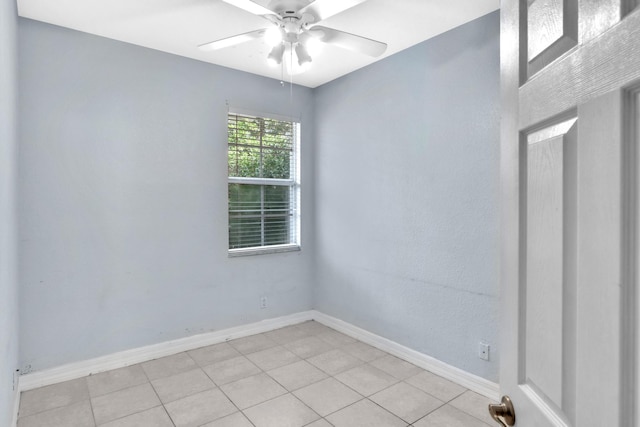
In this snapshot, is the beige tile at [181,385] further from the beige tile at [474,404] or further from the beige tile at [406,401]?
the beige tile at [474,404]

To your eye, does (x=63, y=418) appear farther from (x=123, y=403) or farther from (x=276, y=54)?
(x=276, y=54)

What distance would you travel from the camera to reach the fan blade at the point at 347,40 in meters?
2.17

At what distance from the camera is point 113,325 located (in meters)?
2.89

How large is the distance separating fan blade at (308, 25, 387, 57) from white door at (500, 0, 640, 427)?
4.64 feet

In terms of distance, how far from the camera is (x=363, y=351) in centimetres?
322

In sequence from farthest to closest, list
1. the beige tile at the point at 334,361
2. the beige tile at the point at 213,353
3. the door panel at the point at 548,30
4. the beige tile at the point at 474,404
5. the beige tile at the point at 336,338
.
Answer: the beige tile at the point at 336,338, the beige tile at the point at 213,353, the beige tile at the point at 334,361, the beige tile at the point at 474,404, the door panel at the point at 548,30

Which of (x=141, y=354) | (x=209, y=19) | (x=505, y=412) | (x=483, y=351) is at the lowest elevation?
(x=141, y=354)

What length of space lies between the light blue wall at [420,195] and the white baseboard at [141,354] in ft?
2.44

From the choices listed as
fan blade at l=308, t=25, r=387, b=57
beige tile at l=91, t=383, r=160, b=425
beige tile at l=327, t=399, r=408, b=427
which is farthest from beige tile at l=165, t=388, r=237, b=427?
fan blade at l=308, t=25, r=387, b=57

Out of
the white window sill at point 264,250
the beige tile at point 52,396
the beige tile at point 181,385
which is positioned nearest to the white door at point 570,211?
the beige tile at point 181,385

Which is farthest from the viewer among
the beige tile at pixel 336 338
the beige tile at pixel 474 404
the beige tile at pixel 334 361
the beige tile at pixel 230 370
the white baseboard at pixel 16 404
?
the beige tile at pixel 336 338

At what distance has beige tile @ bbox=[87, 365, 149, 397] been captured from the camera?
2.56 meters

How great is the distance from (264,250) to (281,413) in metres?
1.69

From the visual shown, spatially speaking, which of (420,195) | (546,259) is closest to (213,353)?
(420,195)
